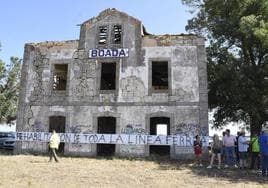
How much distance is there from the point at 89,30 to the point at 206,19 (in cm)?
767

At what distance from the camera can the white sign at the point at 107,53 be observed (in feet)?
62.9

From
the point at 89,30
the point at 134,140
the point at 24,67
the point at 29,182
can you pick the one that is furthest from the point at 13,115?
the point at 29,182

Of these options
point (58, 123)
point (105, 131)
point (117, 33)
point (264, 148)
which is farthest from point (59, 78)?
point (264, 148)

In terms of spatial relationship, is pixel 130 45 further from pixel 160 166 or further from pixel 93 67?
pixel 160 166

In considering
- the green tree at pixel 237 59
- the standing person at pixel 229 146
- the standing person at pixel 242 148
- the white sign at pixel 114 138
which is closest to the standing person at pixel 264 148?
the standing person at pixel 242 148

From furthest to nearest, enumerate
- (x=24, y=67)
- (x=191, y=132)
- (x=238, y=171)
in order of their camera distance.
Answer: (x=24, y=67) < (x=191, y=132) < (x=238, y=171)

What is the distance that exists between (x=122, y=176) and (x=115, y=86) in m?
7.73

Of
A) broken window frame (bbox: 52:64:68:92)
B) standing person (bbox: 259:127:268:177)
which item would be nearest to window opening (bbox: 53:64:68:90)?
broken window frame (bbox: 52:64:68:92)

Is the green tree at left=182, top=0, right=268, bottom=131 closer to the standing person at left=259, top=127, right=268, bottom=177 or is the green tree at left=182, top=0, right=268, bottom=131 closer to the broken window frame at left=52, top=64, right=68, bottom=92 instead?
the standing person at left=259, top=127, right=268, bottom=177

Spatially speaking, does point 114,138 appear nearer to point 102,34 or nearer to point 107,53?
point 107,53

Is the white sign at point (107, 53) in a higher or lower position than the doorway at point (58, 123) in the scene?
higher

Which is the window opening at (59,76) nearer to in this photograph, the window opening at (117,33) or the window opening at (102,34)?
the window opening at (102,34)

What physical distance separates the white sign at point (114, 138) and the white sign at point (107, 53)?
14.6 feet

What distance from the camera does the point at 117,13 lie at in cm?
1988
